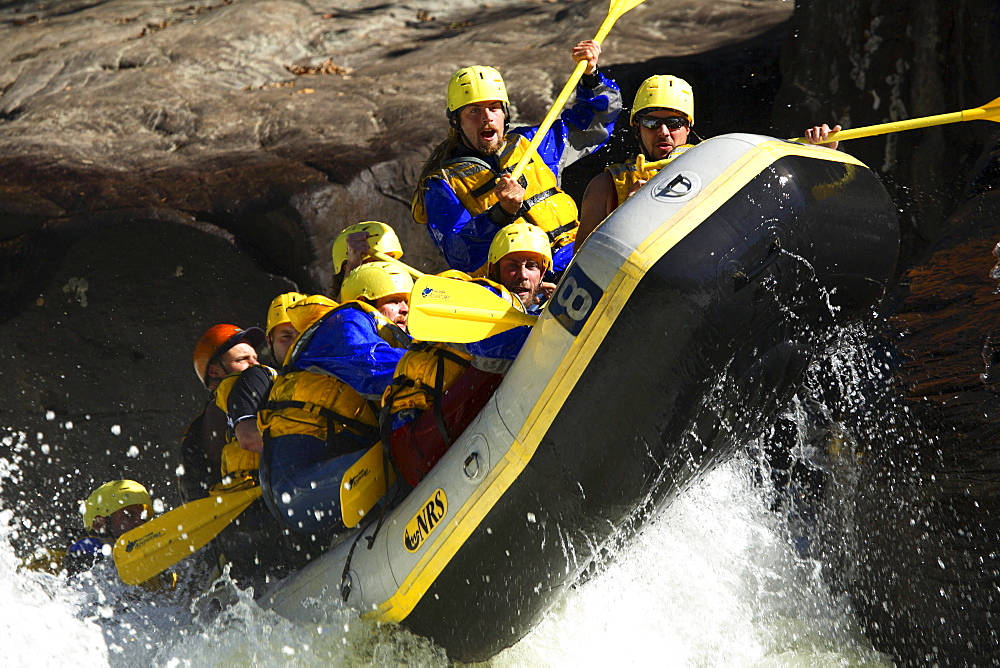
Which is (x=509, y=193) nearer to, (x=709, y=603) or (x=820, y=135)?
(x=820, y=135)

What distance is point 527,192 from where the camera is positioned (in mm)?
4633

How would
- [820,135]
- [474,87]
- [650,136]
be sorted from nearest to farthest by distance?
[820,135] → [650,136] → [474,87]

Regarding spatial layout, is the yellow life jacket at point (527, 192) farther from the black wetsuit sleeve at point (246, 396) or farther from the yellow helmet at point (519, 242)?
the black wetsuit sleeve at point (246, 396)

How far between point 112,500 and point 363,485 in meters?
2.65

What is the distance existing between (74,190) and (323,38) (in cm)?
321

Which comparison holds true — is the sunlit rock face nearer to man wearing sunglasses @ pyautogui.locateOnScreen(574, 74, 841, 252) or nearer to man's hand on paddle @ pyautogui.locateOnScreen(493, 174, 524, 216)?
man wearing sunglasses @ pyautogui.locateOnScreen(574, 74, 841, 252)

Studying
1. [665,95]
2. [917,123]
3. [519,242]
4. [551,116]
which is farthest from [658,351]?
[551,116]

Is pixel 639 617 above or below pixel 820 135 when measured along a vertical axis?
below

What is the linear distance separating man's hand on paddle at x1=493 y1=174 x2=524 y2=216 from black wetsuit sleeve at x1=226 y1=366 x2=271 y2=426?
143 cm

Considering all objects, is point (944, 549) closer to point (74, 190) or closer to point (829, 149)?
point (829, 149)

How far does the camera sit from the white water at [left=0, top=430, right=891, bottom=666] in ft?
12.9

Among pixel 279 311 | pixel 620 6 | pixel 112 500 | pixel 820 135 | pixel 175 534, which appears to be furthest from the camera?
pixel 112 500

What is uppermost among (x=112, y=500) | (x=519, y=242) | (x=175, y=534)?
(x=519, y=242)

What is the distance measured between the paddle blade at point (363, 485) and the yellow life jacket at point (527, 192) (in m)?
1.31
